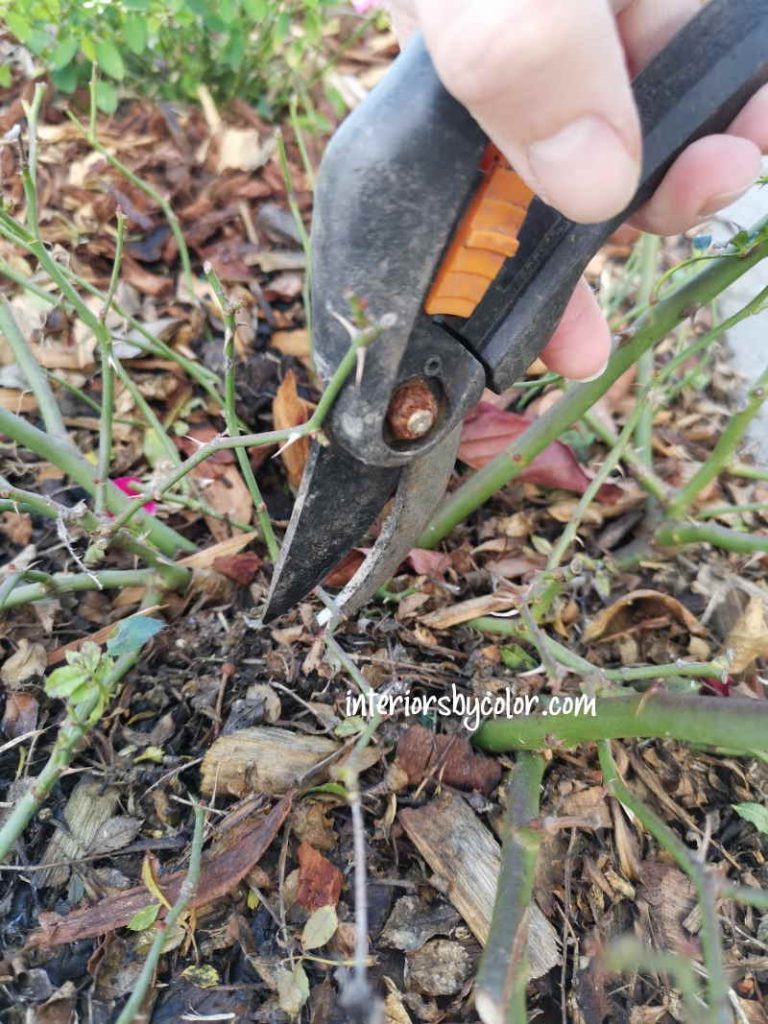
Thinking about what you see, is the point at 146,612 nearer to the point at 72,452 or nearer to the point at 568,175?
the point at 72,452

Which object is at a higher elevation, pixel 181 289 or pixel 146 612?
pixel 181 289

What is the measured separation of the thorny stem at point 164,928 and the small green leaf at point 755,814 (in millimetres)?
738

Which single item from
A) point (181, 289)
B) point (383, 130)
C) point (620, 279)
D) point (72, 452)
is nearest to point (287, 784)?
point (72, 452)

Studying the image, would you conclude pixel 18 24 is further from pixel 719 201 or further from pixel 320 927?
pixel 320 927

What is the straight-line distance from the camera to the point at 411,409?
38.4 inches

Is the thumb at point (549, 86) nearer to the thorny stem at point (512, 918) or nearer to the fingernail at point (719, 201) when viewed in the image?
the fingernail at point (719, 201)

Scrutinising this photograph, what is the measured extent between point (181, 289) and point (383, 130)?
99 centimetres

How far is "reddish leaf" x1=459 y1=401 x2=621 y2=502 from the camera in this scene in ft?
4.76

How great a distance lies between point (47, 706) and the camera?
1.21 meters

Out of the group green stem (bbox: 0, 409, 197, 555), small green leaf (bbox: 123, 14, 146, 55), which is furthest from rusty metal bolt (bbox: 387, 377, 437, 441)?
small green leaf (bbox: 123, 14, 146, 55)

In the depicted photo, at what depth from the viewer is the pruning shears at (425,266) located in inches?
33.1

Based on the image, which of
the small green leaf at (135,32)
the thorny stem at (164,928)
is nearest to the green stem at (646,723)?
the thorny stem at (164,928)

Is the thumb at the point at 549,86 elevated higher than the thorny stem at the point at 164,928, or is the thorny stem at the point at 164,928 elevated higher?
the thumb at the point at 549,86

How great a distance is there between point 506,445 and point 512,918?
80 cm
